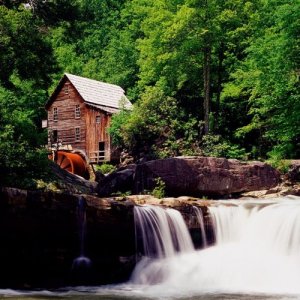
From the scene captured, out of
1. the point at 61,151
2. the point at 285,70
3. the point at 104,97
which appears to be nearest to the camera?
the point at 285,70

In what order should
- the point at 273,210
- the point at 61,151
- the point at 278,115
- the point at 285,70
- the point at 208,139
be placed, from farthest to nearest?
the point at 61,151 → the point at 208,139 → the point at 278,115 → the point at 285,70 → the point at 273,210

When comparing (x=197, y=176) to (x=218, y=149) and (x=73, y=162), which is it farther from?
(x=73, y=162)

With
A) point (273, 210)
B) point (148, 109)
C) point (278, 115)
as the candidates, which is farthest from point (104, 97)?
point (273, 210)

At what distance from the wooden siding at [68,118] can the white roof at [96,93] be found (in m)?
0.52

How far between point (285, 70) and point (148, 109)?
9755mm

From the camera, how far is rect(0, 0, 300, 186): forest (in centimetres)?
1848

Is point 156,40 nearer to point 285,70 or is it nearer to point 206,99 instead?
point 206,99

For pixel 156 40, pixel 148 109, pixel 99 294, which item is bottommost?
pixel 99 294

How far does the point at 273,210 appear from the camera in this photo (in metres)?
17.0

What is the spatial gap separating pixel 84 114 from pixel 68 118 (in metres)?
2.02

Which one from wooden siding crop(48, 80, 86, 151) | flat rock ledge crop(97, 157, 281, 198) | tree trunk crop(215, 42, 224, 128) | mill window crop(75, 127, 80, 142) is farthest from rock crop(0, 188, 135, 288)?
mill window crop(75, 127, 80, 142)

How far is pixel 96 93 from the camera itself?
4297 cm

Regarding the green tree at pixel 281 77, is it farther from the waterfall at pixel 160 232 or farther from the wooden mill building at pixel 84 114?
the wooden mill building at pixel 84 114

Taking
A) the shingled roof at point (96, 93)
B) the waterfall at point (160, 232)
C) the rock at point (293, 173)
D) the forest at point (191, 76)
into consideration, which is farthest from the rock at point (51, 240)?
the shingled roof at point (96, 93)
